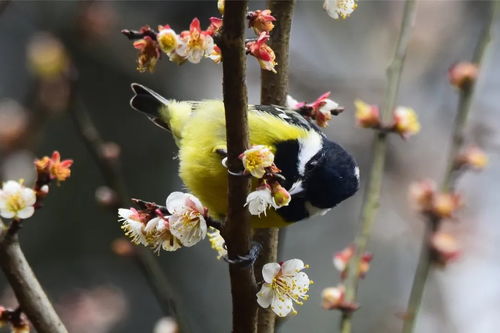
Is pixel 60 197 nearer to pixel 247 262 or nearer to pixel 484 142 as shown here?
pixel 484 142

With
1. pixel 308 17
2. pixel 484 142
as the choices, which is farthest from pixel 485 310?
pixel 308 17

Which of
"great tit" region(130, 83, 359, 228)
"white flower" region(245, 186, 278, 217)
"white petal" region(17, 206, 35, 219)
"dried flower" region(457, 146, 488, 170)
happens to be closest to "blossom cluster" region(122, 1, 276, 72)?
"white flower" region(245, 186, 278, 217)

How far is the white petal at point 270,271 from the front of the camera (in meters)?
1.24

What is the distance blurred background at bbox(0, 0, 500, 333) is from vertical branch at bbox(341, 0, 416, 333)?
2244 millimetres

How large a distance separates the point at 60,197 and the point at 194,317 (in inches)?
69.9

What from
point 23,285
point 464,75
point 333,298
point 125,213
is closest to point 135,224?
point 125,213

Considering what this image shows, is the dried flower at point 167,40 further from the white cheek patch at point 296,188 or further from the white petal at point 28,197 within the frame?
the white cheek patch at point 296,188

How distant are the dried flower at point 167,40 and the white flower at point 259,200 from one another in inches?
10.2

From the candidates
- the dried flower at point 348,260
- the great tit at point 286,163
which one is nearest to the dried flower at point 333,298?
the dried flower at point 348,260

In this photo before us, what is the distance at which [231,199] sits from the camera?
1.06 metres

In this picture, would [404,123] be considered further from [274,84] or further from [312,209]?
[274,84]

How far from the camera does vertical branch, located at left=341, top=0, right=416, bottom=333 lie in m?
1.71

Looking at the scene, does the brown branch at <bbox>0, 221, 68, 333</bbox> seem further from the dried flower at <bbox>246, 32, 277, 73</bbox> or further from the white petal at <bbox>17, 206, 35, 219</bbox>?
the dried flower at <bbox>246, 32, 277, 73</bbox>

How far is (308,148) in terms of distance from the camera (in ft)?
6.20
